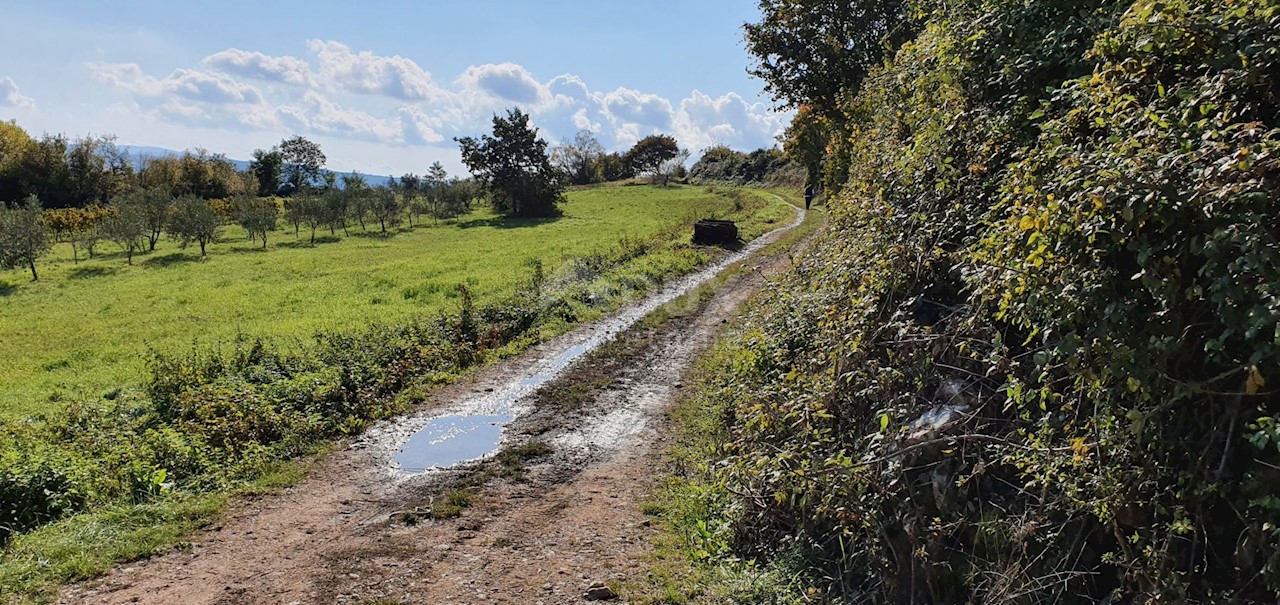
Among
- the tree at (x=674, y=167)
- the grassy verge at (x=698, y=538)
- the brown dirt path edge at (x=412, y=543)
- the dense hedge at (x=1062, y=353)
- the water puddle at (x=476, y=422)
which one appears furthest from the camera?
the tree at (x=674, y=167)

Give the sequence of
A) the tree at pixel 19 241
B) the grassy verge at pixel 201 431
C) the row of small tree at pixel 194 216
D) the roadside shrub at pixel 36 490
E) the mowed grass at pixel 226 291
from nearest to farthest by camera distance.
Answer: the grassy verge at pixel 201 431
the roadside shrub at pixel 36 490
the mowed grass at pixel 226 291
the tree at pixel 19 241
the row of small tree at pixel 194 216

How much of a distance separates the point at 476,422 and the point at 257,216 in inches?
1587

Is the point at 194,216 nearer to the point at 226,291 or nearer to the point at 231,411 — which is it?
the point at 226,291

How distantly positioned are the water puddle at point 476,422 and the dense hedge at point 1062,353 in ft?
15.3

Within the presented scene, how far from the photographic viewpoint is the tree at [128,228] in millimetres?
37534

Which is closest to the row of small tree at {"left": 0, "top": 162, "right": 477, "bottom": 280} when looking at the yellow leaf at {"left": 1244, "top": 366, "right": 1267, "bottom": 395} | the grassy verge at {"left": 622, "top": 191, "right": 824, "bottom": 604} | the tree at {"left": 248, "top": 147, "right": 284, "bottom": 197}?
the tree at {"left": 248, "top": 147, "right": 284, "bottom": 197}

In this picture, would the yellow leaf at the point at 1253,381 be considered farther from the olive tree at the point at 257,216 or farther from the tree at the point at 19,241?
the olive tree at the point at 257,216

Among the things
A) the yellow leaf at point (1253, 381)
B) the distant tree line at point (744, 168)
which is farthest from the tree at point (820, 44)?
the distant tree line at point (744, 168)

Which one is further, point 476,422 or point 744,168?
point 744,168

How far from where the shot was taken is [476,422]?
1109 centimetres

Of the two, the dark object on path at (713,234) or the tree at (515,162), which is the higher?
the tree at (515,162)

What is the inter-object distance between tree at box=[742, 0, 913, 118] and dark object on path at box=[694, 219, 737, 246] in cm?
597

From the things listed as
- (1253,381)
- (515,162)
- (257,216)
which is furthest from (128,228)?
(1253,381)

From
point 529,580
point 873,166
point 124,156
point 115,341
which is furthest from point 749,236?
point 124,156
